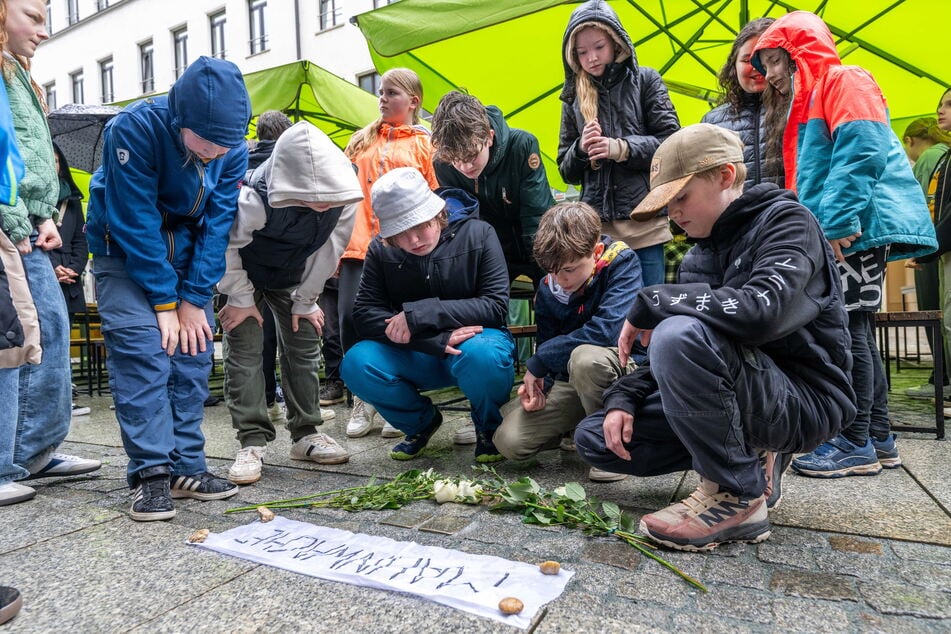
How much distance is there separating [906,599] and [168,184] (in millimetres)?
2493

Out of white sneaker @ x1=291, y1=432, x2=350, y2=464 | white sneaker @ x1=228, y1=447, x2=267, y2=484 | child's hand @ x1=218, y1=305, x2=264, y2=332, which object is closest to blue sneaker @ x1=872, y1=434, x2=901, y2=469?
white sneaker @ x1=291, y1=432, x2=350, y2=464

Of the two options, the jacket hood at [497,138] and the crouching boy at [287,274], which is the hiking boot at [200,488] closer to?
the crouching boy at [287,274]

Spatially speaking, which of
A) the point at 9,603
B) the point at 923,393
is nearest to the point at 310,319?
the point at 9,603

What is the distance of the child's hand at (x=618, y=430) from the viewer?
203 cm

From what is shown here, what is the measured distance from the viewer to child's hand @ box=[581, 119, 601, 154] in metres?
3.10

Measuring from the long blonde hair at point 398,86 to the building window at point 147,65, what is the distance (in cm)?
2186

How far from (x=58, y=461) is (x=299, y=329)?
1186 mm

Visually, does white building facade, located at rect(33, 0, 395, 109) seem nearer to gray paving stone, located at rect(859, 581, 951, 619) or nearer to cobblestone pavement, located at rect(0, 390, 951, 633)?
cobblestone pavement, located at rect(0, 390, 951, 633)

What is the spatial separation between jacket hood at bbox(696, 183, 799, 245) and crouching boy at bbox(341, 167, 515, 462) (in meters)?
1.11

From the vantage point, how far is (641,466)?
213cm

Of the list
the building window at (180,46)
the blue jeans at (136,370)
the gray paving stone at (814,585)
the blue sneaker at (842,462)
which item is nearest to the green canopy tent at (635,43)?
the blue jeans at (136,370)

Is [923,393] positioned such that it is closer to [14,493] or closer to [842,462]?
[842,462]

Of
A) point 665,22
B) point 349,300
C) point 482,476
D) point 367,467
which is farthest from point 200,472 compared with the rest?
point 665,22

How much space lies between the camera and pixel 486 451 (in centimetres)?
295
